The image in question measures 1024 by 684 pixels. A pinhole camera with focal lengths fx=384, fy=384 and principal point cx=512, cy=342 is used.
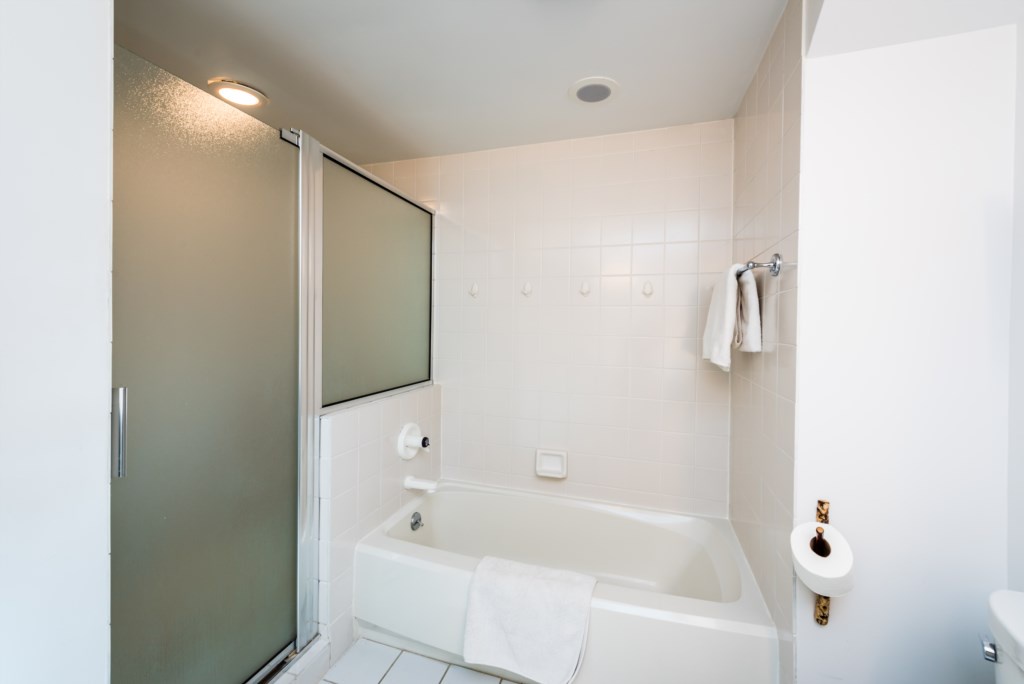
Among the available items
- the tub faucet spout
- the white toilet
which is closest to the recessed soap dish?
the tub faucet spout

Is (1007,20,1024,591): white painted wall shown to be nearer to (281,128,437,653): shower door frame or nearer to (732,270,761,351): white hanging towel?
(732,270,761,351): white hanging towel

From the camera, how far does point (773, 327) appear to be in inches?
49.3

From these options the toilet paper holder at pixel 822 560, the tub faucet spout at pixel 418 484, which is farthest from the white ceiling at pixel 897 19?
the tub faucet spout at pixel 418 484

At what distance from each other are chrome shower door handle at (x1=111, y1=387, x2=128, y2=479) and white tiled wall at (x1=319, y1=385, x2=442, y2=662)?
23.6 inches

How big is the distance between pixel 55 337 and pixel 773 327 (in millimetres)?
1687

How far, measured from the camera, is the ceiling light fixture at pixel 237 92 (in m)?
1.53

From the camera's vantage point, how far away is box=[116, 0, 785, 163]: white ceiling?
3.90 ft

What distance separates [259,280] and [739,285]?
167 cm

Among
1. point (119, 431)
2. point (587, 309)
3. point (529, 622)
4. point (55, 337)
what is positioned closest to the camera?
point (55, 337)

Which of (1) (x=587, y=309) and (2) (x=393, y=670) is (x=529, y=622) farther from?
(1) (x=587, y=309)

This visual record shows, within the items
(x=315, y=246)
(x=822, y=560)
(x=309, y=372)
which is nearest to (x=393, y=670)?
(x=309, y=372)

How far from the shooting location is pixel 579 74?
1481 mm

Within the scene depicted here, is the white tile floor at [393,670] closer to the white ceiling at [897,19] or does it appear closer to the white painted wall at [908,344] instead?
the white painted wall at [908,344]

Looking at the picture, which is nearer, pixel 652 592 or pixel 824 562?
pixel 824 562
